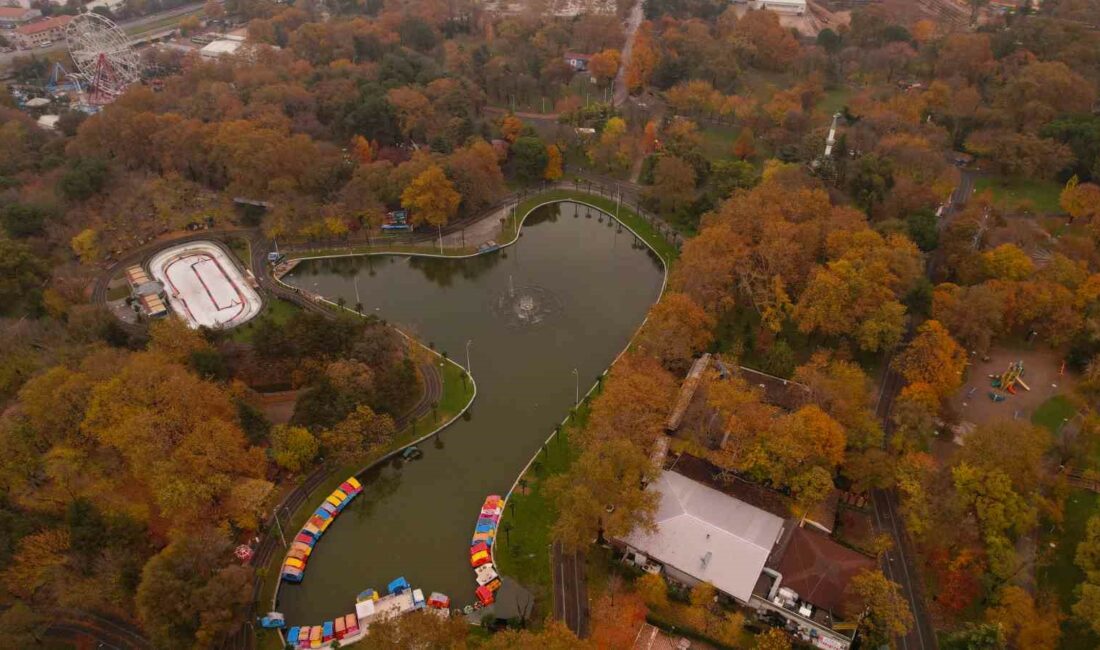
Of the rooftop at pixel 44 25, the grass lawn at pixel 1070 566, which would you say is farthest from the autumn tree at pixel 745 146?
the rooftop at pixel 44 25

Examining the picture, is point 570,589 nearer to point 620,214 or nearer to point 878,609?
point 878,609

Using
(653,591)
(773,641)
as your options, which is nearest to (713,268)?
(653,591)

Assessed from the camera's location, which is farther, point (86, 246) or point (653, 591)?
point (86, 246)

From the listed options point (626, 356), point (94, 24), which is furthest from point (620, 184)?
point (94, 24)

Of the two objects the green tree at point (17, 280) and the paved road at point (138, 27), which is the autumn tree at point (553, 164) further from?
the paved road at point (138, 27)

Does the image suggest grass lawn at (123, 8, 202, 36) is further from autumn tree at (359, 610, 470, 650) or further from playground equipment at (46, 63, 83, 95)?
autumn tree at (359, 610, 470, 650)

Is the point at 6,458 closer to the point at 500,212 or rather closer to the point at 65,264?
the point at 65,264
